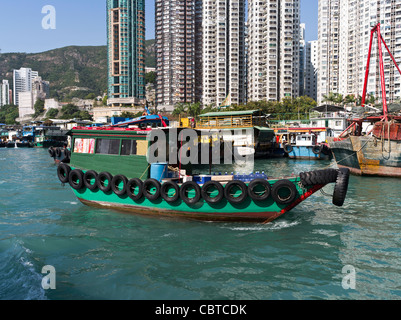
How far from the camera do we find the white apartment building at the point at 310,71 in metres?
112

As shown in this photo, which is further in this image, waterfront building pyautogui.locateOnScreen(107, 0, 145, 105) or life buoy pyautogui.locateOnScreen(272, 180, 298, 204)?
waterfront building pyautogui.locateOnScreen(107, 0, 145, 105)

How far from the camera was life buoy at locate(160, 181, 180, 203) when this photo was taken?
10562 mm

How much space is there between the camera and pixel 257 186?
9992mm

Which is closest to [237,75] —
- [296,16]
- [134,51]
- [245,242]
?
[296,16]

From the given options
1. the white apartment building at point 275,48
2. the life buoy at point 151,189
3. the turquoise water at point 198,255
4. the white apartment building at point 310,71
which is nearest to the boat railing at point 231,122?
the turquoise water at point 198,255

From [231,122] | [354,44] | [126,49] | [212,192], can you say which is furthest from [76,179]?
[126,49]

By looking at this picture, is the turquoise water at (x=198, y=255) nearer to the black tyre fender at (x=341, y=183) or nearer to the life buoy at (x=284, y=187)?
the life buoy at (x=284, y=187)

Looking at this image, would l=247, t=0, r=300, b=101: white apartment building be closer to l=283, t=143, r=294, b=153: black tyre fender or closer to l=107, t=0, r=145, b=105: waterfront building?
l=107, t=0, r=145, b=105: waterfront building

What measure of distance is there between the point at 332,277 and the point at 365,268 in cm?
104

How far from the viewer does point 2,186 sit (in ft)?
A: 61.3

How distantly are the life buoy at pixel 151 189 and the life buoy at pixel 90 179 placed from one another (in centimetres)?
236

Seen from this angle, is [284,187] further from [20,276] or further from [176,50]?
[176,50]

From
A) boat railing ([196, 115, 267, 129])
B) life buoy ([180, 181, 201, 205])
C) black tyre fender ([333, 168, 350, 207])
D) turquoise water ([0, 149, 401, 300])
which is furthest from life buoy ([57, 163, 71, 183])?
boat railing ([196, 115, 267, 129])

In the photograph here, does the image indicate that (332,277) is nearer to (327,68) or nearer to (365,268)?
(365,268)
